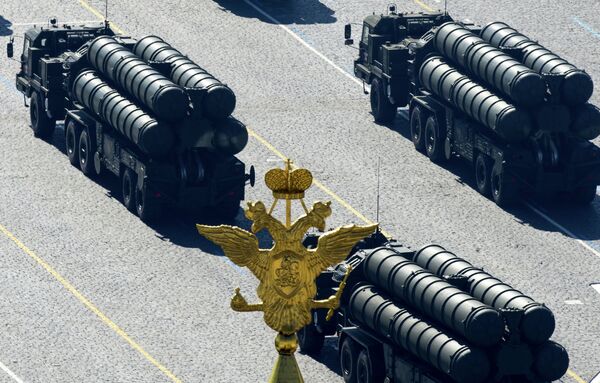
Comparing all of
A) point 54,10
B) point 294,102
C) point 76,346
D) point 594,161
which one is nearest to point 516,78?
point 594,161

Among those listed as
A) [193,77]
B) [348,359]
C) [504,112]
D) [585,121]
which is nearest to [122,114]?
[193,77]

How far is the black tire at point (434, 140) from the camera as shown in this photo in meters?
73.5

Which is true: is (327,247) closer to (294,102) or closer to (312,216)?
(312,216)

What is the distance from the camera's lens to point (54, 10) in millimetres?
85688

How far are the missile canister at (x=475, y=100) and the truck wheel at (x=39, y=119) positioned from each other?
12563mm

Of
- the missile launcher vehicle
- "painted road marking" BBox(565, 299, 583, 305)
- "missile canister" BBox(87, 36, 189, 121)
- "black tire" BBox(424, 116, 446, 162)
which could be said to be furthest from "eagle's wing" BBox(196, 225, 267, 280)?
"black tire" BBox(424, 116, 446, 162)

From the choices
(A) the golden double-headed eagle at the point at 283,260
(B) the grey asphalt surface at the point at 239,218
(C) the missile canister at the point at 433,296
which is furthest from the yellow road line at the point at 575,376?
(A) the golden double-headed eagle at the point at 283,260

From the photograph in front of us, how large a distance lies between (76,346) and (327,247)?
25574 millimetres

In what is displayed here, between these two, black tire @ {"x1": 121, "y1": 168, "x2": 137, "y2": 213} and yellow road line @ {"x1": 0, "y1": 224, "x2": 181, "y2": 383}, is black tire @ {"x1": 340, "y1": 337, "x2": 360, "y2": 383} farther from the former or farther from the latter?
black tire @ {"x1": 121, "y1": 168, "x2": 137, "y2": 213}

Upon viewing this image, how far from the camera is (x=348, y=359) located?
180ft

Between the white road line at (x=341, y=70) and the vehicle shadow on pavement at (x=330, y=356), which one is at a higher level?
the vehicle shadow on pavement at (x=330, y=356)

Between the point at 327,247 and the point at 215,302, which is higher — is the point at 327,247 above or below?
above

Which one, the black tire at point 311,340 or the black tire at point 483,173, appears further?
the black tire at point 483,173

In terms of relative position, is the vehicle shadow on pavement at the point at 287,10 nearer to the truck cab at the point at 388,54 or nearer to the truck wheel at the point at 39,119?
the truck cab at the point at 388,54
